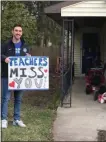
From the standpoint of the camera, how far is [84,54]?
19.1 meters

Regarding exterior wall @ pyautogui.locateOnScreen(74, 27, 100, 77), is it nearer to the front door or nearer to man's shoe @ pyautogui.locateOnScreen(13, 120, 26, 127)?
the front door

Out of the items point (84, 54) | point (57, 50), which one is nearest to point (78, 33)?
point (84, 54)

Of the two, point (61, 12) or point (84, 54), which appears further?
point (84, 54)

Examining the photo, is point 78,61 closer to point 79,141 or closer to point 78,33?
point 78,33

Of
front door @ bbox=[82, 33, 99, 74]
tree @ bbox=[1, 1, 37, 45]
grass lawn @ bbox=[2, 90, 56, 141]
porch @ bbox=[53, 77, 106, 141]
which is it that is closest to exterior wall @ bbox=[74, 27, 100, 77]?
front door @ bbox=[82, 33, 99, 74]

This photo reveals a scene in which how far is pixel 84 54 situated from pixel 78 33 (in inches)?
42.4

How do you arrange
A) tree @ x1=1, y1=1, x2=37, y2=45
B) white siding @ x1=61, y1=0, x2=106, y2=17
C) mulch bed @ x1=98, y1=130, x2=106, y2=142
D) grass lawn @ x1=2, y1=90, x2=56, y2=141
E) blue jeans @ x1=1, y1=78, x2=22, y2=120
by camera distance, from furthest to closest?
tree @ x1=1, y1=1, x2=37, y2=45 → white siding @ x1=61, y1=0, x2=106, y2=17 → blue jeans @ x1=1, y1=78, x2=22, y2=120 → mulch bed @ x1=98, y1=130, x2=106, y2=142 → grass lawn @ x1=2, y1=90, x2=56, y2=141

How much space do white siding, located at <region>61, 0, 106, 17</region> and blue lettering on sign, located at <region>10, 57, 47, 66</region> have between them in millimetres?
3129

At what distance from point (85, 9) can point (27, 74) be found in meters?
3.53

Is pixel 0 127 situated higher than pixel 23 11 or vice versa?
pixel 23 11

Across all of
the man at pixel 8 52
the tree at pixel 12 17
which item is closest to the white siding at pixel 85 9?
the man at pixel 8 52

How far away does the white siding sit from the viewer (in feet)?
32.8

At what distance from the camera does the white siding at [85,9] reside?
9.99 metres

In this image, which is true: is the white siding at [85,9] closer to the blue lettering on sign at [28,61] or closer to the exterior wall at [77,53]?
the blue lettering on sign at [28,61]
